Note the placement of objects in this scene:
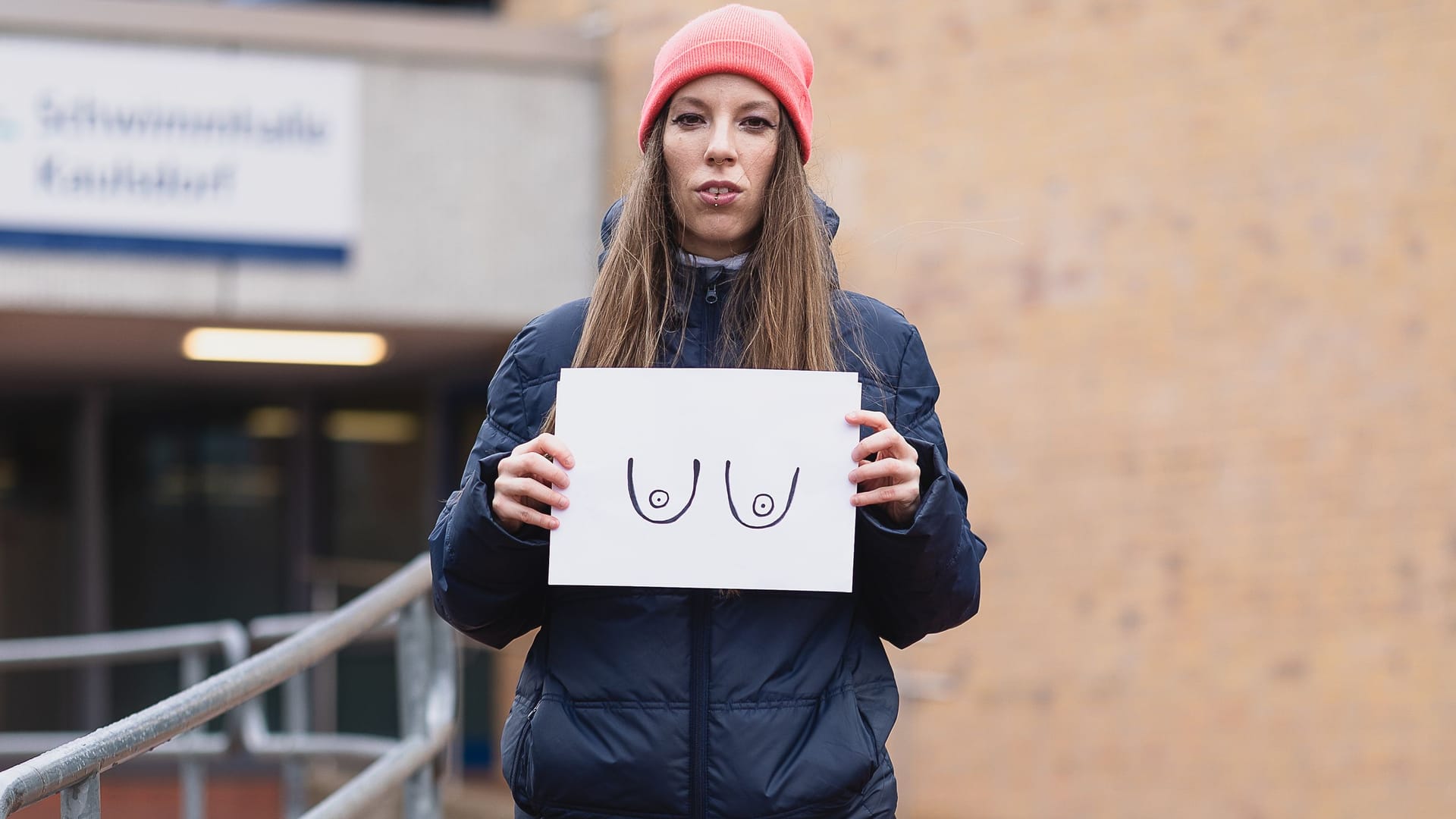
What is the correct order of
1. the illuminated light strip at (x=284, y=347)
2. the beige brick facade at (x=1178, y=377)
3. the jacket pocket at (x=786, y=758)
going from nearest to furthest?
the jacket pocket at (x=786, y=758) < the beige brick facade at (x=1178, y=377) < the illuminated light strip at (x=284, y=347)

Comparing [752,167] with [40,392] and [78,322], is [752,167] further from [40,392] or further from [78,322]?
[40,392]

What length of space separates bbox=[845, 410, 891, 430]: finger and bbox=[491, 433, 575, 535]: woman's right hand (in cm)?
34

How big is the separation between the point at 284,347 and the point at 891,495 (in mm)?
7853

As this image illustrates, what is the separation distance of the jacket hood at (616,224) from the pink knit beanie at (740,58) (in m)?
0.08

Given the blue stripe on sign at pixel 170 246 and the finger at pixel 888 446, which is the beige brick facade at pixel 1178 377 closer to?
the blue stripe on sign at pixel 170 246

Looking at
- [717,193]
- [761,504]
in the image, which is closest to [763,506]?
[761,504]

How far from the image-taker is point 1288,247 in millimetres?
6500

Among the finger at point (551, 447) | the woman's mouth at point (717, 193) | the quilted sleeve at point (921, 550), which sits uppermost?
the woman's mouth at point (717, 193)

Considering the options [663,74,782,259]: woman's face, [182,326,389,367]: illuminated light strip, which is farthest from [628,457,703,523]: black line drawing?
[182,326,389,367]: illuminated light strip

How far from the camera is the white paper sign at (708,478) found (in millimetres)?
1918

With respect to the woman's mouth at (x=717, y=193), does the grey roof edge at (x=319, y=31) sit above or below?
above

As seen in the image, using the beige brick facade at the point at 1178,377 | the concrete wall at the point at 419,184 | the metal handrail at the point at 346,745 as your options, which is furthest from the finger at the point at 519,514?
the concrete wall at the point at 419,184

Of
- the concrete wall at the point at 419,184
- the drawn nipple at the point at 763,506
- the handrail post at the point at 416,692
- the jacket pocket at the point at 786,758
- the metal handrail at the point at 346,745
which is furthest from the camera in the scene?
the concrete wall at the point at 419,184

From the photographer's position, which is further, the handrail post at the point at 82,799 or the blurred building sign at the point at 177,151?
the blurred building sign at the point at 177,151
